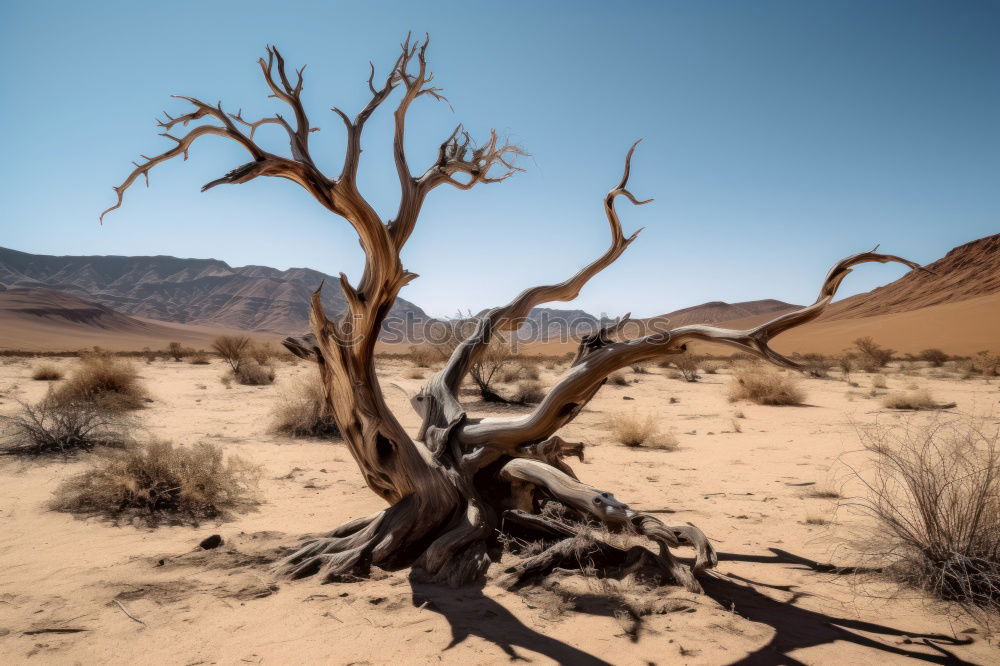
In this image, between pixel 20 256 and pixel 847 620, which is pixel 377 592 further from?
pixel 20 256

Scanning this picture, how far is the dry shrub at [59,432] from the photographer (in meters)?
6.62

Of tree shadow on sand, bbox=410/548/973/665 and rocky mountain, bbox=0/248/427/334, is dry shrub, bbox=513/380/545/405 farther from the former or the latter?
rocky mountain, bbox=0/248/427/334

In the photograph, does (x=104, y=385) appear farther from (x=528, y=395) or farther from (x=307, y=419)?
(x=528, y=395)

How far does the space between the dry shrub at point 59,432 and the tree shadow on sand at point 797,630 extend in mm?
7463

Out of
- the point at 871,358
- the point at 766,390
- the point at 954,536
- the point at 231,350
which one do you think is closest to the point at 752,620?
the point at 954,536

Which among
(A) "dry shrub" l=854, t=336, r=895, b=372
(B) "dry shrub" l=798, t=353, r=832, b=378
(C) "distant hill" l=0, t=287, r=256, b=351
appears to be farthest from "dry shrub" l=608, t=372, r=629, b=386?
(C) "distant hill" l=0, t=287, r=256, b=351

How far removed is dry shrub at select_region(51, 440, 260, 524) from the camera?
16.0 feet

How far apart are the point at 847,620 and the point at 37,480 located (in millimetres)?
7383

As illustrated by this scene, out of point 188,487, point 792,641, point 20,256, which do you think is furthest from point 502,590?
point 20,256

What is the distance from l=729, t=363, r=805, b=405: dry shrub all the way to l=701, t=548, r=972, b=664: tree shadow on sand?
32.9ft

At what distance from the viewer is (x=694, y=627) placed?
290cm

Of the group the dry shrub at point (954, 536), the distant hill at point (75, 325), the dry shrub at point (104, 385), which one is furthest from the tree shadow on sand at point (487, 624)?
the distant hill at point (75, 325)

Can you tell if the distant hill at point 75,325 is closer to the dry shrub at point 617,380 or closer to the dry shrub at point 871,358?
the dry shrub at point 617,380

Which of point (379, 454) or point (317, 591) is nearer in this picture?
point (317, 591)
